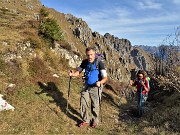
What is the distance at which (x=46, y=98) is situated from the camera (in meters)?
14.4

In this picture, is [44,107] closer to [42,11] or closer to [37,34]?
[37,34]

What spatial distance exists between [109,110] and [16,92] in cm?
595

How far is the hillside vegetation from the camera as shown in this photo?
37.9 ft

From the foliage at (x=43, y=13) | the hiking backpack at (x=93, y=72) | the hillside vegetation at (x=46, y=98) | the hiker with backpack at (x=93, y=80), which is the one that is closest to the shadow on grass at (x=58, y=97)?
the hillside vegetation at (x=46, y=98)

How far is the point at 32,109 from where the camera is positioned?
41.4 feet

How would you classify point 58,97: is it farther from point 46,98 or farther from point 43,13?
point 43,13

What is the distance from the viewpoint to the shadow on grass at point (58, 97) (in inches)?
521

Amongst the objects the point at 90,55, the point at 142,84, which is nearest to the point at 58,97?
the point at 90,55

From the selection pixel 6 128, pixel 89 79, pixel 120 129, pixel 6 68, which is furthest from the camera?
pixel 6 68

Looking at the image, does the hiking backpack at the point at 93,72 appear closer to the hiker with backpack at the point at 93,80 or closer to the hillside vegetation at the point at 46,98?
the hiker with backpack at the point at 93,80

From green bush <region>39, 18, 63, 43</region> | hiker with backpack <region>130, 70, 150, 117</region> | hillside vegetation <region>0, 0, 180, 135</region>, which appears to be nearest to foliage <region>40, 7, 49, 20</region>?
hillside vegetation <region>0, 0, 180, 135</region>

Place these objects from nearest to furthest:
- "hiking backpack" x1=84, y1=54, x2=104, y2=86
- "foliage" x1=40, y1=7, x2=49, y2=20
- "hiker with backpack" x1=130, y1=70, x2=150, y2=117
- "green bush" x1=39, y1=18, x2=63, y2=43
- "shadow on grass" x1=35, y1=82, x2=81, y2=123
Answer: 1. "hiking backpack" x1=84, y1=54, x2=104, y2=86
2. "shadow on grass" x1=35, y1=82, x2=81, y2=123
3. "hiker with backpack" x1=130, y1=70, x2=150, y2=117
4. "green bush" x1=39, y1=18, x2=63, y2=43
5. "foliage" x1=40, y1=7, x2=49, y2=20

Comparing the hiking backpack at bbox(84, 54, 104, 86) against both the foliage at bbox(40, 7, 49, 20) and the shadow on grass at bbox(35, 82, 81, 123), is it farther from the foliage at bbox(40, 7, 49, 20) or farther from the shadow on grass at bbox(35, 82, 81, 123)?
the foliage at bbox(40, 7, 49, 20)

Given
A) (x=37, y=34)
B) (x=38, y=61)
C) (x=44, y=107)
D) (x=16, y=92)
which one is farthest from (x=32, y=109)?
(x=37, y=34)
